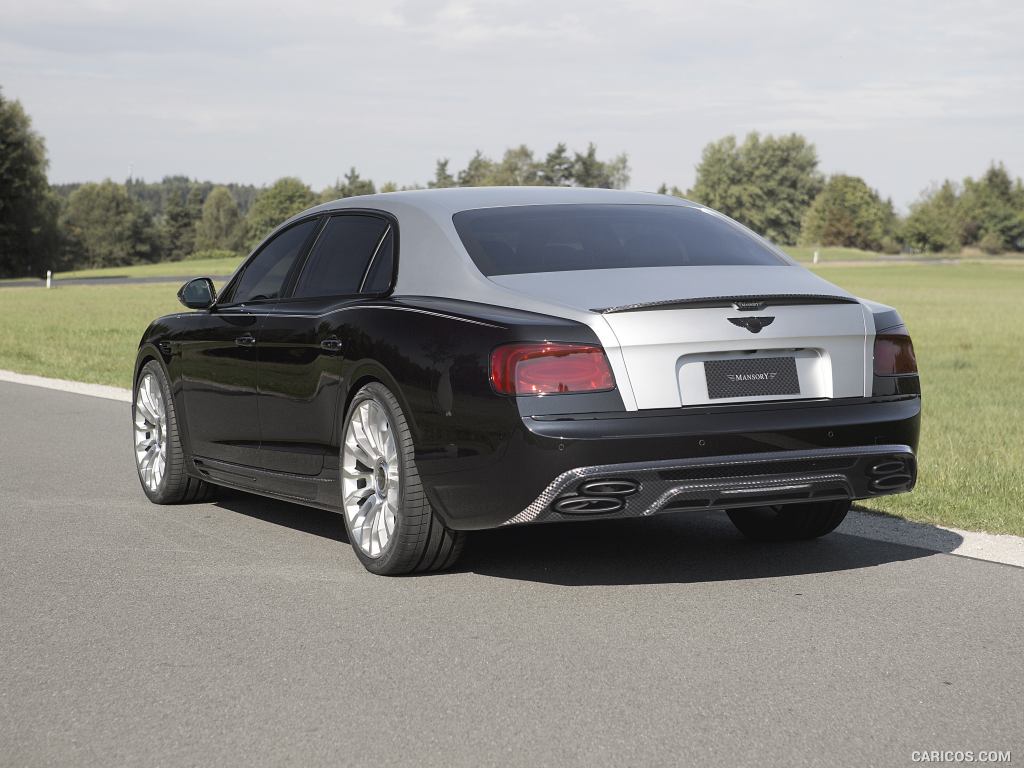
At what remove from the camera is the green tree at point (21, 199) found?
9038 centimetres

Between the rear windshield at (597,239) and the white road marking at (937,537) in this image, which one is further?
the white road marking at (937,537)

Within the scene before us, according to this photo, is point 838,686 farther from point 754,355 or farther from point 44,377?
point 44,377

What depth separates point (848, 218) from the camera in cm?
14812

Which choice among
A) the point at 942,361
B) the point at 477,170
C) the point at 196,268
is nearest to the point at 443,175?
the point at 477,170

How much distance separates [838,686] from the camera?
4.55 meters

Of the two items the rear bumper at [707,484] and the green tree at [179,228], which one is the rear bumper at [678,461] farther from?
the green tree at [179,228]

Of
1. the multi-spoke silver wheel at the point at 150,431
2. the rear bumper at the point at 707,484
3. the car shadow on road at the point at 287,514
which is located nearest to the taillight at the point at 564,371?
the rear bumper at the point at 707,484

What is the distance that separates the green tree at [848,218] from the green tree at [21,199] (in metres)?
77.8

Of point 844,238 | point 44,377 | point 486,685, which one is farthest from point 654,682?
point 844,238

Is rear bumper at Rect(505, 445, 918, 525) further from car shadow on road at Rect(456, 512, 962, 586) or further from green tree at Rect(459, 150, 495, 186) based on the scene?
green tree at Rect(459, 150, 495, 186)

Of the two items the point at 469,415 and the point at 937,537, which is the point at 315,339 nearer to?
the point at 469,415

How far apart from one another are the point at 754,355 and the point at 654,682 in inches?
60.1

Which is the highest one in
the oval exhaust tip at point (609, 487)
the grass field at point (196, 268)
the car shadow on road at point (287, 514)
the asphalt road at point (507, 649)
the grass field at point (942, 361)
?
the oval exhaust tip at point (609, 487)

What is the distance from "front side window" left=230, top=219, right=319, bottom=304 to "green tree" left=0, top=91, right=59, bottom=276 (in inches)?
3427
